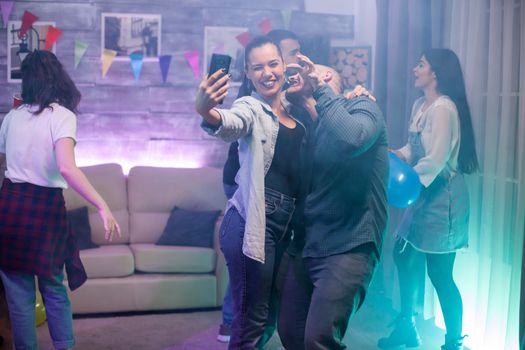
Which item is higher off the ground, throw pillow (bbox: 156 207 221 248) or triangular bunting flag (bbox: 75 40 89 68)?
triangular bunting flag (bbox: 75 40 89 68)

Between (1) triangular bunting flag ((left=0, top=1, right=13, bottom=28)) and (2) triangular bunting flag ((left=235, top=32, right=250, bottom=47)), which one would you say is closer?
(1) triangular bunting flag ((left=0, top=1, right=13, bottom=28))

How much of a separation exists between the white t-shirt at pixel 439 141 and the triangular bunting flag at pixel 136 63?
238cm

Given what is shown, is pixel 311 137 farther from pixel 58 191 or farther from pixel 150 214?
pixel 150 214

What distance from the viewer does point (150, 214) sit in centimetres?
481

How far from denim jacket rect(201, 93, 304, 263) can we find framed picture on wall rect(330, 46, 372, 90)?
2782 millimetres

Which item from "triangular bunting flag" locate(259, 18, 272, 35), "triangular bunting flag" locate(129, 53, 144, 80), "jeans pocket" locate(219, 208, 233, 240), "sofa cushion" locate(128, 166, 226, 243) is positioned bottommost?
"sofa cushion" locate(128, 166, 226, 243)

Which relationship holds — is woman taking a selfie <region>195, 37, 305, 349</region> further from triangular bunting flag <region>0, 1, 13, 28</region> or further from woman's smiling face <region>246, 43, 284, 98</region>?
triangular bunting flag <region>0, 1, 13, 28</region>

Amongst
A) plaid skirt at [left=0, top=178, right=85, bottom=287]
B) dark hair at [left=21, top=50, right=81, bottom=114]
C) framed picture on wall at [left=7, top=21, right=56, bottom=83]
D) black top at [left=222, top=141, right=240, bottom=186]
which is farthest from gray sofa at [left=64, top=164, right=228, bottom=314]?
dark hair at [left=21, top=50, right=81, bottom=114]

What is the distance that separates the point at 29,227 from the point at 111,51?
2.43m

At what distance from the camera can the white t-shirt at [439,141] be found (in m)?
3.42

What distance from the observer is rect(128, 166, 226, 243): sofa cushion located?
476 centimetres

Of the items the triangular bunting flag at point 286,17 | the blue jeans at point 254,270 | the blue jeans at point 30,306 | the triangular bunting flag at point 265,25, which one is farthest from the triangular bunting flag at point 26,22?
the blue jeans at point 254,270

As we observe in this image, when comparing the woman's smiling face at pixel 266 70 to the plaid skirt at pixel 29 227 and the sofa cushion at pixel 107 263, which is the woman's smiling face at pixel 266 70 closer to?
the plaid skirt at pixel 29 227

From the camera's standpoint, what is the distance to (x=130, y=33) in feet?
16.8
